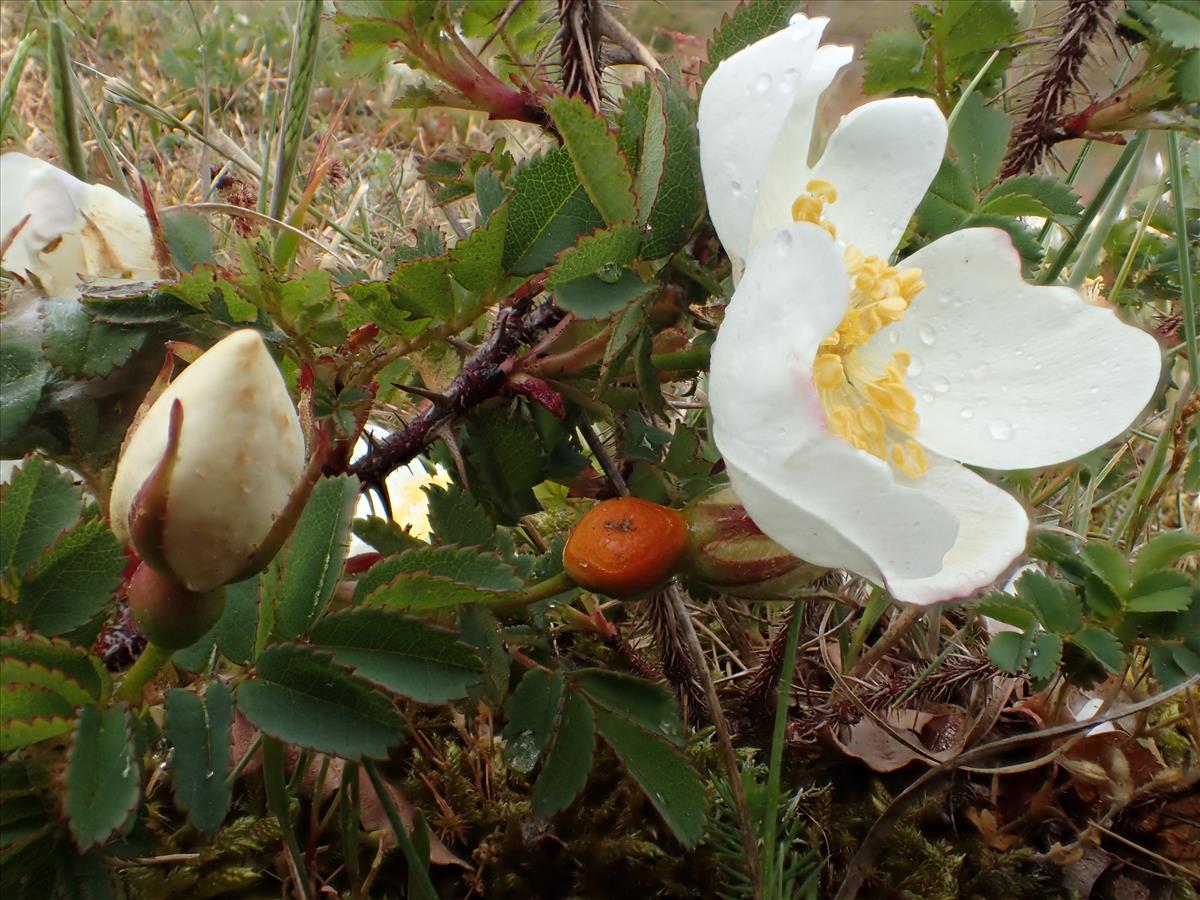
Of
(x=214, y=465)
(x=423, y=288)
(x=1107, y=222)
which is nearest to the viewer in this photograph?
(x=214, y=465)

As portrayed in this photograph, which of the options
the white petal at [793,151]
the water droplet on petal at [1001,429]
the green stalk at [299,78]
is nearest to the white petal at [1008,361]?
the water droplet on petal at [1001,429]

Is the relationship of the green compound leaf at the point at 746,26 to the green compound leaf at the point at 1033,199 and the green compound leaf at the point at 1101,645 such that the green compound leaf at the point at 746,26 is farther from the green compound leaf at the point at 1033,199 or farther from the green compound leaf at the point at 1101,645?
the green compound leaf at the point at 1101,645

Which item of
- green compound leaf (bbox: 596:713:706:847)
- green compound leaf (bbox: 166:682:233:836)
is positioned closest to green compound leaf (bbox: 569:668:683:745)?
green compound leaf (bbox: 596:713:706:847)

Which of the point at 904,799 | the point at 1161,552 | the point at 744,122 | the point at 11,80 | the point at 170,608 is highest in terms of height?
the point at 744,122

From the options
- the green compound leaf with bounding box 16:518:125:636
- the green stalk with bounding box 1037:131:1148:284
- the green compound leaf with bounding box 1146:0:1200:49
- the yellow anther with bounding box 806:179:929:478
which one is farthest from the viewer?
the green stalk with bounding box 1037:131:1148:284

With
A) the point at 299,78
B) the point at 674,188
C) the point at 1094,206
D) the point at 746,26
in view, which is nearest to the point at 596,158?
the point at 674,188

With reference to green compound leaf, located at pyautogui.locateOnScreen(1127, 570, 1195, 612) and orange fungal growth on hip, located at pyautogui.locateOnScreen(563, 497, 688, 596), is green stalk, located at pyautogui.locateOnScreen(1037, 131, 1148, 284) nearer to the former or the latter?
green compound leaf, located at pyautogui.locateOnScreen(1127, 570, 1195, 612)

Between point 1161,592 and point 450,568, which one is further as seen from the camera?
point 1161,592

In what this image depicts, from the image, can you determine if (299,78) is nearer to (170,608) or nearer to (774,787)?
(170,608)

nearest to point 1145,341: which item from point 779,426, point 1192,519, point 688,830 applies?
point 779,426
